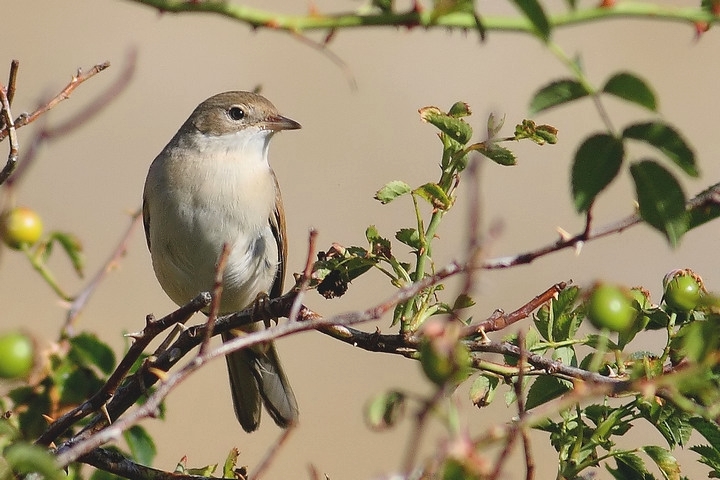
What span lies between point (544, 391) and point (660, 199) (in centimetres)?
63

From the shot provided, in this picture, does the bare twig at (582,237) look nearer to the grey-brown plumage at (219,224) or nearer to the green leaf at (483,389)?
the green leaf at (483,389)

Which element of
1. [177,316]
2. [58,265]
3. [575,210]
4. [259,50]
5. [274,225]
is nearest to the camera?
[575,210]

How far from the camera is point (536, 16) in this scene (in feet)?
3.62

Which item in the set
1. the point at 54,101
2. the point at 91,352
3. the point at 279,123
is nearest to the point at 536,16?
the point at 54,101

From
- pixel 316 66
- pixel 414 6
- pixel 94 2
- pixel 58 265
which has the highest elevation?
pixel 94 2

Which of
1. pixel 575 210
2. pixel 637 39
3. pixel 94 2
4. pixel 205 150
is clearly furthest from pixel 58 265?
pixel 637 39

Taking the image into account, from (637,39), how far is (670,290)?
12.0 metres

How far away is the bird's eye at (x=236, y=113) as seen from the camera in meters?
4.82

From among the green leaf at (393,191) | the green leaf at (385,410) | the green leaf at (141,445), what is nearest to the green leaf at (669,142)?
the green leaf at (385,410)

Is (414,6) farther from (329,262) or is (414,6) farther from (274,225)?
(274,225)

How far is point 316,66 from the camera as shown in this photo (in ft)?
41.7

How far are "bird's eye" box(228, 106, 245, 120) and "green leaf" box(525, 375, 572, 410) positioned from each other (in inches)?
127

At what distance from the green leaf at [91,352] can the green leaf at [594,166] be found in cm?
120

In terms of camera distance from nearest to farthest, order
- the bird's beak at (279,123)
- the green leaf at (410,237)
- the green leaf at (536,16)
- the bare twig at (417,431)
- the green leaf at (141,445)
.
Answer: the bare twig at (417,431) < the green leaf at (536,16) < the green leaf at (410,237) < the green leaf at (141,445) < the bird's beak at (279,123)
